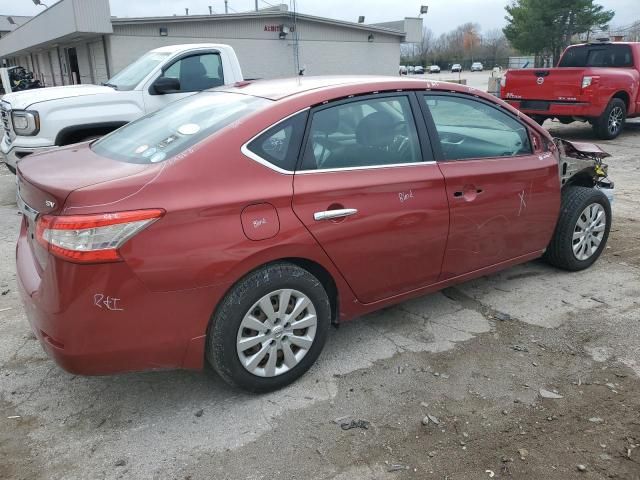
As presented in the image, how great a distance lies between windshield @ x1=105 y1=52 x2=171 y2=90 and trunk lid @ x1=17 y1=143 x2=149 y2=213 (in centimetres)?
412

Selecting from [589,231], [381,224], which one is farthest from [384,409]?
[589,231]

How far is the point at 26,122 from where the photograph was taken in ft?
20.5

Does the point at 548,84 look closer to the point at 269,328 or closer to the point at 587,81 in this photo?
the point at 587,81

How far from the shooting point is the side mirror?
679cm

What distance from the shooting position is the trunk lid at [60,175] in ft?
8.30

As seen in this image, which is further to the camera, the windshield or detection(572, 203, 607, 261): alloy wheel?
the windshield

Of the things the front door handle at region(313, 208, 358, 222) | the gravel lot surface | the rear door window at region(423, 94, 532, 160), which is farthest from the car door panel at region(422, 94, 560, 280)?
the front door handle at region(313, 208, 358, 222)

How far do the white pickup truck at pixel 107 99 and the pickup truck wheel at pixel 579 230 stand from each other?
15.2 feet

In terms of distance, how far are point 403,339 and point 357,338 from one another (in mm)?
304

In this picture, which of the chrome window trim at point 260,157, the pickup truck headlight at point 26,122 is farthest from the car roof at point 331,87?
the pickup truck headlight at point 26,122

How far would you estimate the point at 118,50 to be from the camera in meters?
18.7

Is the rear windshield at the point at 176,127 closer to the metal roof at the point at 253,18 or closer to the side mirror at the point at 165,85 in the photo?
the side mirror at the point at 165,85

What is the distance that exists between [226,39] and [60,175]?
2055 centimetres

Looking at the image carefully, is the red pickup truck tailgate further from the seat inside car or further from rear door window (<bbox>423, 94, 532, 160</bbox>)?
the seat inside car
